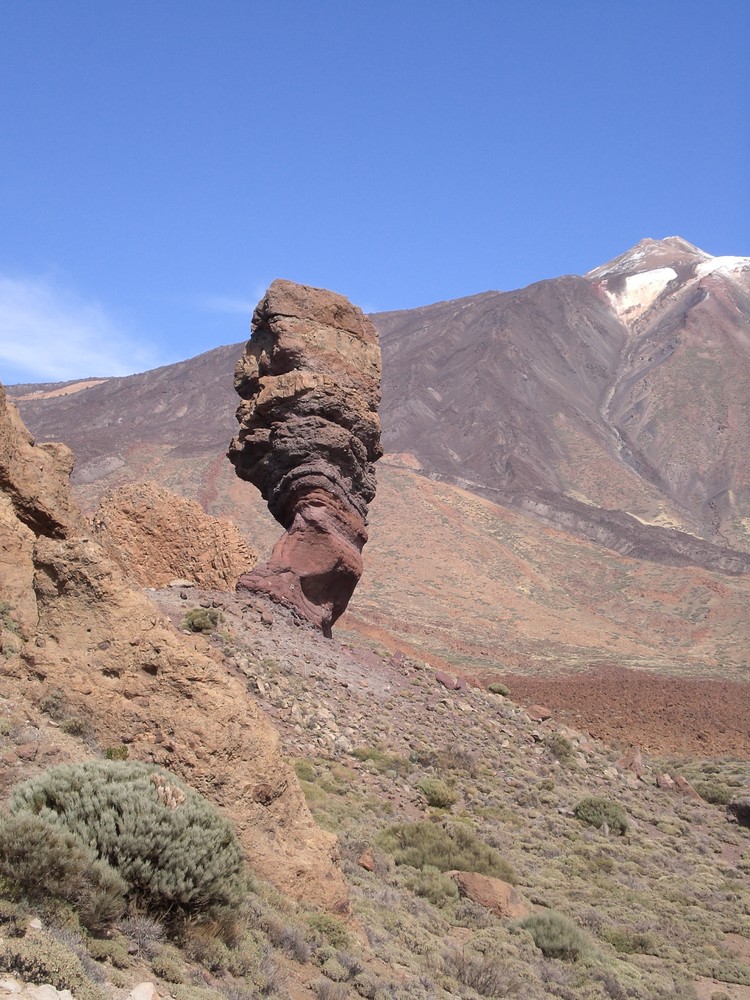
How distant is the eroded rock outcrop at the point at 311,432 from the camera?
16.1 metres

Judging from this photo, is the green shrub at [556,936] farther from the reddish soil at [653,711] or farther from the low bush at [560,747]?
the reddish soil at [653,711]

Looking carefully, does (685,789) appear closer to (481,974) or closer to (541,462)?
(481,974)

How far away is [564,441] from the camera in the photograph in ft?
335

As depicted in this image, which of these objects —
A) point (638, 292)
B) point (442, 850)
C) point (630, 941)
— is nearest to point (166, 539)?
point (442, 850)

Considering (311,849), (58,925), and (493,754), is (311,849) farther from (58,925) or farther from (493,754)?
(493,754)

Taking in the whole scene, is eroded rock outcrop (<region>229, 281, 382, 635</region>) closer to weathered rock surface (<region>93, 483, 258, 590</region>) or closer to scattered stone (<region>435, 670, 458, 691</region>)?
weathered rock surface (<region>93, 483, 258, 590</region>)

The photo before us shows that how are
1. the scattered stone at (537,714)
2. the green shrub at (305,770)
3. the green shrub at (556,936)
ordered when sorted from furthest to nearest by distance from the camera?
the scattered stone at (537,714)
the green shrub at (305,770)
the green shrub at (556,936)

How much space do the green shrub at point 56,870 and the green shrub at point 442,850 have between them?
5803 millimetres

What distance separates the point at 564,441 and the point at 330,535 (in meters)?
89.4

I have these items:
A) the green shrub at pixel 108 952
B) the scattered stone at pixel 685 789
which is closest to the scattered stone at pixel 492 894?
the green shrub at pixel 108 952

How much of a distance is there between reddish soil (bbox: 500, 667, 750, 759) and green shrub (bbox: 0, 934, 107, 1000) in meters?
19.1

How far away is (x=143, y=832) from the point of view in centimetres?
470

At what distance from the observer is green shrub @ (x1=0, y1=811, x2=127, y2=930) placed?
13.1 ft

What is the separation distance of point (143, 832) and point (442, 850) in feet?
20.0
